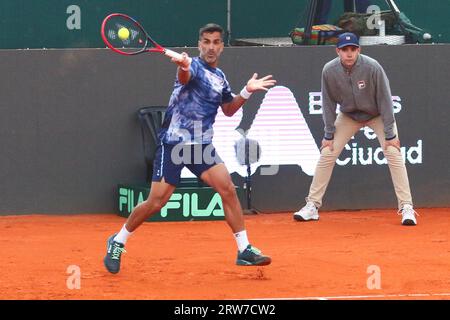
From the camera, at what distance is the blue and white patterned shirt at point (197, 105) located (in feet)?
29.0

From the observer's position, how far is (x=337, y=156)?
11.6 meters

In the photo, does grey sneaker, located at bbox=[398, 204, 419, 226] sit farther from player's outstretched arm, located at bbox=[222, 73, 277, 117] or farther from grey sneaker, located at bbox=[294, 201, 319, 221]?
player's outstretched arm, located at bbox=[222, 73, 277, 117]

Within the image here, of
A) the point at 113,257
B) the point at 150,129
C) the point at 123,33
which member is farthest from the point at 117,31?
the point at 150,129

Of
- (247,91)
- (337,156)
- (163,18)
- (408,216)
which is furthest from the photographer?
(163,18)

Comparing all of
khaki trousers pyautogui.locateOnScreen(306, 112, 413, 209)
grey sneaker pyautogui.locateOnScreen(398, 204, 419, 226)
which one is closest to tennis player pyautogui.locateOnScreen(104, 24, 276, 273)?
khaki trousers pyautogui.locateOnScreen(306, 112, 413, 209)

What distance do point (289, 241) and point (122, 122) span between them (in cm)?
251

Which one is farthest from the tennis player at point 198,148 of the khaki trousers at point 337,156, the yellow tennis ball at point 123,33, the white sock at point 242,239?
the khaki trousers at point 337,156

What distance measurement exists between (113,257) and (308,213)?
3.35 meters

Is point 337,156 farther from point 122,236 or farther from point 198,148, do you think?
point 122,236

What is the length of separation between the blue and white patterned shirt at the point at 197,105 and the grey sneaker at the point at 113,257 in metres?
0.86

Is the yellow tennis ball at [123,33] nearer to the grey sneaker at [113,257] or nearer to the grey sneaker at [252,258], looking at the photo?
the grey sneaker at [113,257]

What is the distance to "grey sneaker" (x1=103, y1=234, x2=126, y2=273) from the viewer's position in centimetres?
880

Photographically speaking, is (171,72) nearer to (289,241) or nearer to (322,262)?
(289,241)

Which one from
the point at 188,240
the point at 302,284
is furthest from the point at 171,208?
the point at 302,284
